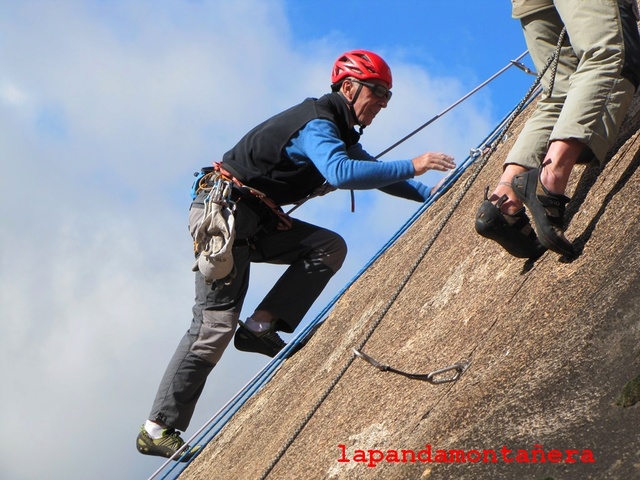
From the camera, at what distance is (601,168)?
5.66m

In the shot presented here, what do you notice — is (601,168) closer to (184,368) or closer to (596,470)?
(596,470)

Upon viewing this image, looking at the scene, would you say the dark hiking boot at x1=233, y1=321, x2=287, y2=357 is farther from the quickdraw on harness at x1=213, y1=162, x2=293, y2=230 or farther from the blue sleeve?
the blue sleeve

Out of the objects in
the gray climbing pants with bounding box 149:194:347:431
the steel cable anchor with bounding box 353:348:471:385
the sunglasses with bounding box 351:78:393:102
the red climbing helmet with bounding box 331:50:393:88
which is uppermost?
the red climbing helmet with bounding box 331:50:393:88

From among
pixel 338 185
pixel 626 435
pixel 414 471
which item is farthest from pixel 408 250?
pixel 626 435

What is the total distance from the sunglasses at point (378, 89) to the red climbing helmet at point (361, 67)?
0.04 meters

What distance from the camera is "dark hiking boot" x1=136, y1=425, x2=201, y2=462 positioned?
23.7ft

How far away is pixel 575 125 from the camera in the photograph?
510cm

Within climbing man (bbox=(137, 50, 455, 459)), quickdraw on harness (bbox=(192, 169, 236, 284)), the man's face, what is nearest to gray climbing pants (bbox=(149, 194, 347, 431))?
climbing man (bbox=(137, 50, 455, 459))

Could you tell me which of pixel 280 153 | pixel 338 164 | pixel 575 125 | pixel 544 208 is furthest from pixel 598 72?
pixel 280 153

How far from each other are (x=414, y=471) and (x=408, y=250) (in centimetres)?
354

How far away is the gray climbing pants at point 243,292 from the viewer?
718 cm

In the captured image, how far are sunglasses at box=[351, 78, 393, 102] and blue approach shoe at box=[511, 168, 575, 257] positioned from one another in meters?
2.18

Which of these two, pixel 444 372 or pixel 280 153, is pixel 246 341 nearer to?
pixel 280 153

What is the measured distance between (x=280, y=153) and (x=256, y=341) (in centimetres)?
165
